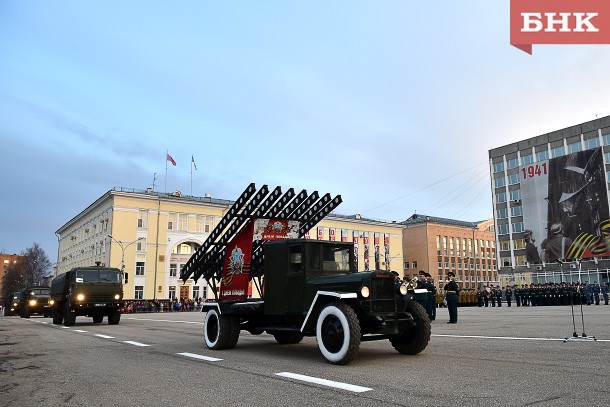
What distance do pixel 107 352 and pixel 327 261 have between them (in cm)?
496

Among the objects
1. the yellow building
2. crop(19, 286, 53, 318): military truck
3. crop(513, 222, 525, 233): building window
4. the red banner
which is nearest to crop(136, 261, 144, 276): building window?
the yellow building

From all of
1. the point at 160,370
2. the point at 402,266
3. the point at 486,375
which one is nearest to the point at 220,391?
the point at 160,370

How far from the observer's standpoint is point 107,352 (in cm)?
988

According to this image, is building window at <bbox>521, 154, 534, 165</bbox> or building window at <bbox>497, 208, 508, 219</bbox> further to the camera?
building window at <bbox>497, 208, 508, 219</bbox>

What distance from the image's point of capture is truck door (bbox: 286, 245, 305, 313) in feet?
27.3

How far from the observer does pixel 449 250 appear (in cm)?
9275

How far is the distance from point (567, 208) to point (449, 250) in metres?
39.2

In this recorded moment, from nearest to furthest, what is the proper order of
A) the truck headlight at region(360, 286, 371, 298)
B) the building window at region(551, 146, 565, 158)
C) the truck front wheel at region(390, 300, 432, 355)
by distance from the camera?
the truck headlight at region(360, 286, 371, 298) → the truck front wheel at region(390, 300, 432, 355) → the building window at region(551, 146, 565, 158)

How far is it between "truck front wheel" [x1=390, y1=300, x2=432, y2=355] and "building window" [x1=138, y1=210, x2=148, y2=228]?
56972 mm

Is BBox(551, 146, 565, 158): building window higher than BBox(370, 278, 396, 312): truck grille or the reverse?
higher

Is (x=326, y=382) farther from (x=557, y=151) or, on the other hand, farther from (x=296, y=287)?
(x=557, y=151)

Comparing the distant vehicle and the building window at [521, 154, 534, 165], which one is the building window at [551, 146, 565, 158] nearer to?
the building window at [521, 154, 534, 165]

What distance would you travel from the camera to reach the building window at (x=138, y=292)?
192 feet

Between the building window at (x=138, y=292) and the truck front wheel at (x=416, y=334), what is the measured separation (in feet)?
181
